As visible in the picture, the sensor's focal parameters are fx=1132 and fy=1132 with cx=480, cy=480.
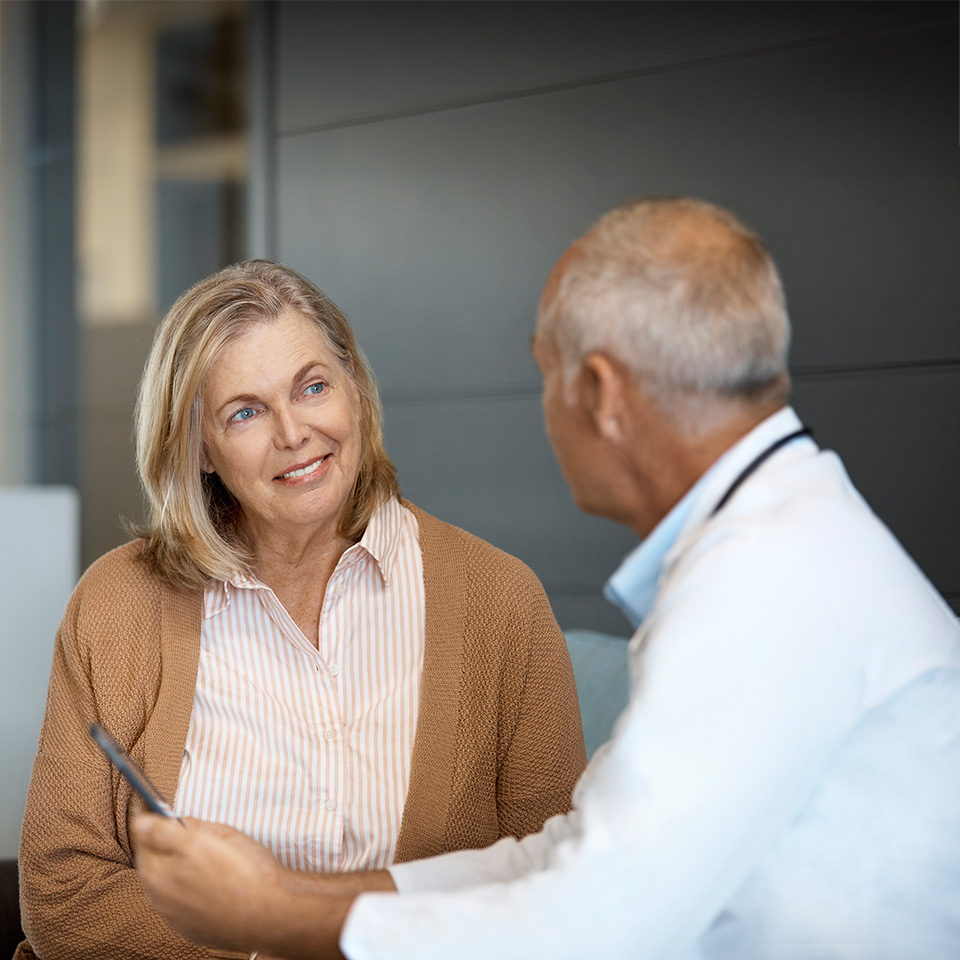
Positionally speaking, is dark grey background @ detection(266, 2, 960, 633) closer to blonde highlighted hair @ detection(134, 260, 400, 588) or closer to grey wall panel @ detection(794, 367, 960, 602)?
grey wall panel @ detection(794, 367, 960, 602)

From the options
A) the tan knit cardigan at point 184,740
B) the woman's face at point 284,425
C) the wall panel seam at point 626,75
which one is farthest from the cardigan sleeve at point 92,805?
the wall panel seam at point 626,75

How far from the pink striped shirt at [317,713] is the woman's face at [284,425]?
106 mm

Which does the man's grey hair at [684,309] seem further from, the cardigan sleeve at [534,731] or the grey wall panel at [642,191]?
the grey wall panel at [642,191]

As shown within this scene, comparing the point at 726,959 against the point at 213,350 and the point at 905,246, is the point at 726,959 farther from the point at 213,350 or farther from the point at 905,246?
the point at 905,246

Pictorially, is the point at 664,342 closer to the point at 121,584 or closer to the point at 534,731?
the point at 534,731

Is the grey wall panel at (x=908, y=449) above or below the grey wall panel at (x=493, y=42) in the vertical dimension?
below

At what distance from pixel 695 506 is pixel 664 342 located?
0.15 m

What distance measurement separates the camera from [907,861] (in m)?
0.96

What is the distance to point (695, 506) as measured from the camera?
3.33 feet

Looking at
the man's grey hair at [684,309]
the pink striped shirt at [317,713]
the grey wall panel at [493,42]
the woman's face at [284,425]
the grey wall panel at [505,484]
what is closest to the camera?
the man's grey hair at [684,309]

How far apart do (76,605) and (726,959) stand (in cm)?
117

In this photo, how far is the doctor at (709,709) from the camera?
2.87ft

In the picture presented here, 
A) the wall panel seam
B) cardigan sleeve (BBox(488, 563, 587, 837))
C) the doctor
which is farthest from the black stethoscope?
the wall panel seam

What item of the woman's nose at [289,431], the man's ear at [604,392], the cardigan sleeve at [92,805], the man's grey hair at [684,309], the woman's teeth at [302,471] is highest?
the man's grey hair at [684,309]
